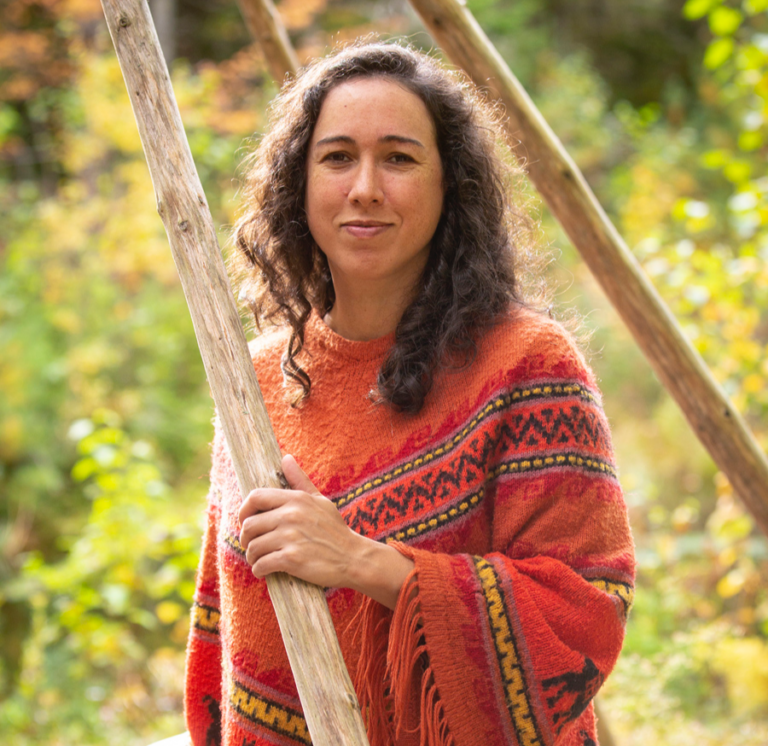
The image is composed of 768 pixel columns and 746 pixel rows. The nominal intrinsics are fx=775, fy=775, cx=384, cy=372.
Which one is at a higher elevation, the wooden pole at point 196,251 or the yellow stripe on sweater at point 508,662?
the wooden pole at point 196,251

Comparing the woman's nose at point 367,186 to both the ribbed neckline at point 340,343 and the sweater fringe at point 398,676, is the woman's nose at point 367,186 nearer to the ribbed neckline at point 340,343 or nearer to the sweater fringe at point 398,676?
the ribbed neckline at point 340,343

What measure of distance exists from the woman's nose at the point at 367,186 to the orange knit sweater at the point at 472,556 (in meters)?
0.26

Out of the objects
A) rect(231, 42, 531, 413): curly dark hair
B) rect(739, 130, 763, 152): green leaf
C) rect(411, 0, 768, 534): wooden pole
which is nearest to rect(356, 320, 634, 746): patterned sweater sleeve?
rect(231, 42, 531, 413): curly dark hair

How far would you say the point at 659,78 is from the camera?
8062 mm

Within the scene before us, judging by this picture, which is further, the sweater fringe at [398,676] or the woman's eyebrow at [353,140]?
the woman's eyebrow at [353,140]

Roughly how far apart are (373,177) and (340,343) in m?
0.34

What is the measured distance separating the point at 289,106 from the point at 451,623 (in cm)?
95

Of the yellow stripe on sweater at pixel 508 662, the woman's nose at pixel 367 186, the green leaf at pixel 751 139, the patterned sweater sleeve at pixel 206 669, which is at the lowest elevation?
the yellow stripe on sweater at pixel 508 662

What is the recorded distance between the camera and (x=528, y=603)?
1062mm

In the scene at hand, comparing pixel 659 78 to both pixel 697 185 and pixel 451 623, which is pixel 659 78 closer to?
pixel 697 185

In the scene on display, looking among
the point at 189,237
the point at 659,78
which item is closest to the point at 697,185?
the point at 659,78

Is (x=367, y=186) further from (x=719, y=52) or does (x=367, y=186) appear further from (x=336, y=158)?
(x=719, y=52)

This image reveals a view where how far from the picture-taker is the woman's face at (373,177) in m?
1.23

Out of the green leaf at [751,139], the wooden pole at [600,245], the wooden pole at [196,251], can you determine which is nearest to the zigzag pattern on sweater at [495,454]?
the wooden pole at [196,251]
